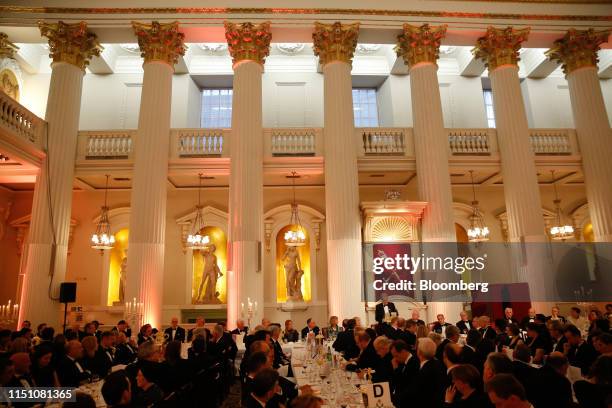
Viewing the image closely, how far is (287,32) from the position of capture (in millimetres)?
13078

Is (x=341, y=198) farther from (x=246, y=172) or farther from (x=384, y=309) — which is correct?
(x=384, y=309)

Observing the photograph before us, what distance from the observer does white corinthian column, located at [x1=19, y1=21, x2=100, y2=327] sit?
36.2 ft

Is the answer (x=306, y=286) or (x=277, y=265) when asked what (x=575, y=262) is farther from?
(x=277, y=265)

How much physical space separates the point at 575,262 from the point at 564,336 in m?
10.3

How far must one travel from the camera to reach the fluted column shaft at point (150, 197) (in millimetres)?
11164

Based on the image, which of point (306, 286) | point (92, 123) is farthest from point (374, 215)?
point (92, 123)

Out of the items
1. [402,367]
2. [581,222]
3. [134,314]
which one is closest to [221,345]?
[402,367]

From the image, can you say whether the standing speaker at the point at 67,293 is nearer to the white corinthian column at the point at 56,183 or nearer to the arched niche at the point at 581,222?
the white corinthian column at the point at 56,183

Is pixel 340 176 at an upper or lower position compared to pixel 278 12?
lower

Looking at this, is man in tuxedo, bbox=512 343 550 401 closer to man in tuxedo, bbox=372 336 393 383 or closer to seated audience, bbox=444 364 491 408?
seated audience, bbox=444 364 491 408

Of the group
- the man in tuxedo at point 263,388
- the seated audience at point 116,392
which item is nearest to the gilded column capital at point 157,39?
the seated audience at point 116,392

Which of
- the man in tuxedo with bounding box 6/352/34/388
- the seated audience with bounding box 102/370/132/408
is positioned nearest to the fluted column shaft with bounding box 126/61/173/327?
the man in tuxedo with bounding box 6/352/34/388

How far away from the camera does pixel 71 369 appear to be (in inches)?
205

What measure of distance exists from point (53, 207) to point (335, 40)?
909 centimetres
